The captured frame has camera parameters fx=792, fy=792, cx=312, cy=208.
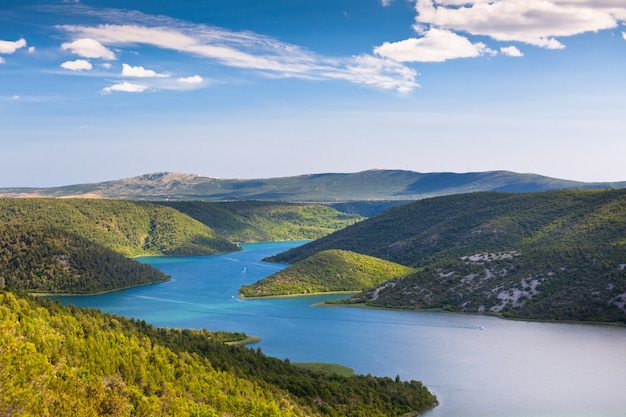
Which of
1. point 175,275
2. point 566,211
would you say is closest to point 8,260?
point 175,275

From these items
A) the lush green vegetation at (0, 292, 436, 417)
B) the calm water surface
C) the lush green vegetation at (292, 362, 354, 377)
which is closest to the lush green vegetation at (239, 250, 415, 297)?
the calm water surface

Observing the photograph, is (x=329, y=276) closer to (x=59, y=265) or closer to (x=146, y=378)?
(x=59, y=265)

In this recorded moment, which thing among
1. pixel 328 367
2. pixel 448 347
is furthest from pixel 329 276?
pixel 328 367

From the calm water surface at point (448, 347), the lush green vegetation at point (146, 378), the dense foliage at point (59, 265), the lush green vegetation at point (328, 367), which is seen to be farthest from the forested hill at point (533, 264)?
the dense foliage at point (59, 265)

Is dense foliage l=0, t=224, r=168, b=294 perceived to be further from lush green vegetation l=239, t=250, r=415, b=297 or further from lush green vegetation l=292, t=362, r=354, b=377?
lush green vegetation l=292, t=362, r=354, b=377

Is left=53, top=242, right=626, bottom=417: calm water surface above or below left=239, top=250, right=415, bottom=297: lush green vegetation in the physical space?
below

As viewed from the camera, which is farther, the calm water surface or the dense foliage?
the dense foliage

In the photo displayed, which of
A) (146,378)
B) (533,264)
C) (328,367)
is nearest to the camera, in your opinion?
(146,378)

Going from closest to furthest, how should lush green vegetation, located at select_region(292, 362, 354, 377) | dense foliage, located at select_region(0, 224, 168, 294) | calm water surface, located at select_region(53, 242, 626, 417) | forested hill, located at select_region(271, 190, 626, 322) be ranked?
calm water surface, located at select_region(53, 242, 626, 417) → lush green vegetation, located at select_region(292, 362, 354, 377) → forested hill, located at select_region(271, 190, 626, 322) → dense foliage, located at select_region(0, 224, 168, 294)
